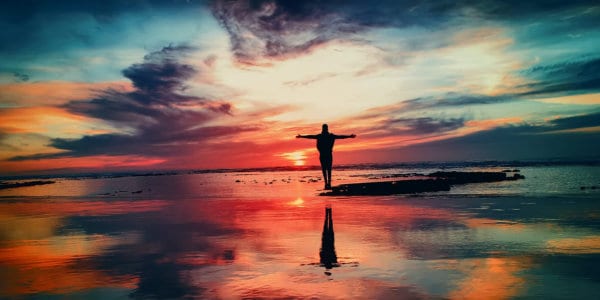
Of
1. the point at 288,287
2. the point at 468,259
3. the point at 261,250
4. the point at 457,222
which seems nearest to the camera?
the point at 288,287

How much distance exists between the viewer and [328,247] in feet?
45.5

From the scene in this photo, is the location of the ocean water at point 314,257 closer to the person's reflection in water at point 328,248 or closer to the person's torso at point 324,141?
the person's reflection in water at point 328,248

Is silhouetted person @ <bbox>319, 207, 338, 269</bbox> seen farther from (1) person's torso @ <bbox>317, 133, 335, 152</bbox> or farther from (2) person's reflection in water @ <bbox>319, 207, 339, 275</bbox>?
(1) person's torso @ <bbox>317, 133, 335, 152</bbox>

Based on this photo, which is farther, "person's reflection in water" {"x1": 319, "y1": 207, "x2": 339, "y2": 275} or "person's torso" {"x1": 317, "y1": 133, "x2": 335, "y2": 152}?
"person's torso" {"x1": 317, "y1": 133, "x2": 335, "y2": 152}

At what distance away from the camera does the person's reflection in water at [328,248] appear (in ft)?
38.2

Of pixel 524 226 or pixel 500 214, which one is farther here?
pixel 500 214

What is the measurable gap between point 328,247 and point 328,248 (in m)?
0.16

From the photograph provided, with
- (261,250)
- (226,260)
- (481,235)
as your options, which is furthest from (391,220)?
(226,260)

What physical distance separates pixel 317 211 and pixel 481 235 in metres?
10.0

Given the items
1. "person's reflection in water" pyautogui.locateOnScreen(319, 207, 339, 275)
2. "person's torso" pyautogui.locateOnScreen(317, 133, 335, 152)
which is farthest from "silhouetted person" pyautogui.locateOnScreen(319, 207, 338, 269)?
"person's torso" pyautogui.locateOnScreen(317, 133, 335, 152)

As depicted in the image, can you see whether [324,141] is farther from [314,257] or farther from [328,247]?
[314,257]

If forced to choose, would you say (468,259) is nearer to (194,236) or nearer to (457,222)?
(457,222)

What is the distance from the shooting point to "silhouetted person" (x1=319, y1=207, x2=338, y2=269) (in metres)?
11.7

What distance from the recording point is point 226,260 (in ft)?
41.0
